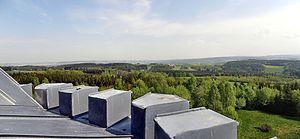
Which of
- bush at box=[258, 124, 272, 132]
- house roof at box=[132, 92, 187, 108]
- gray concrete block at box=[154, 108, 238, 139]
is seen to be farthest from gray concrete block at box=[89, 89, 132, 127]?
bush at box=[258, 124, 272, 132]

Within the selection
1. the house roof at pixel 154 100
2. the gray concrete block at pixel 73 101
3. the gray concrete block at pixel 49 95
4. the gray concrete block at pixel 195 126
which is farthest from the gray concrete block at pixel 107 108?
the gray concrete block at pixel 49 95

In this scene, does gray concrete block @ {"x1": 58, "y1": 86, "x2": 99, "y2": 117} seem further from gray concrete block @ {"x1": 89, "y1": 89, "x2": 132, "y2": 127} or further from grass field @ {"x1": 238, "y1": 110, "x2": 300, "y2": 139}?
grass field @ {"x1": 238, "y1": 110, "x2": 300, "y2": 139}

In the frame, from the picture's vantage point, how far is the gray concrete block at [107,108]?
5641mm

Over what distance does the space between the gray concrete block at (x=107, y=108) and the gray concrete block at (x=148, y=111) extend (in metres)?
0.73

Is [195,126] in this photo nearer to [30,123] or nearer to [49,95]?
[30,123]

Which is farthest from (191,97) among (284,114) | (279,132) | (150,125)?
(150,125)

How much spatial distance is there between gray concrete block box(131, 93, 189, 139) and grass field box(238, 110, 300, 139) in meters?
26.8

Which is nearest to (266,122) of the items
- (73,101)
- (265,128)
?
(265,128)

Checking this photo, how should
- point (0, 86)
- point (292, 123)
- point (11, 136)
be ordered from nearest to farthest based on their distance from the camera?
1. point (11, 136)
2. point (0, 86)
3. point (292, 123)

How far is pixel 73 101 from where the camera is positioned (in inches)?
266

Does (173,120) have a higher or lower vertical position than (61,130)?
higher

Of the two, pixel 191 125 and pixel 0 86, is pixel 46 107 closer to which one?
pixel 0 86

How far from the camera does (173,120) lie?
406cm

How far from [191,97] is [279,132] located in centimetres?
1369
